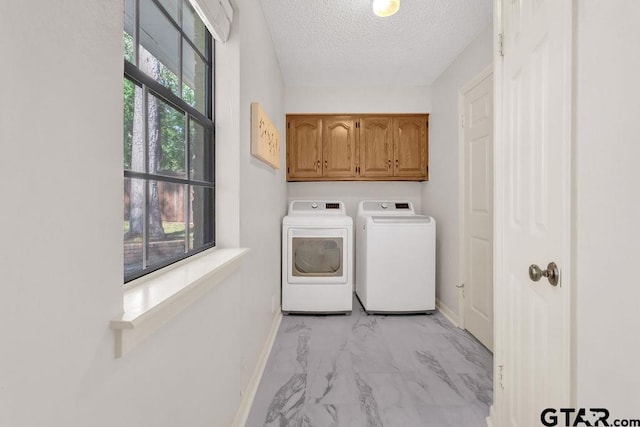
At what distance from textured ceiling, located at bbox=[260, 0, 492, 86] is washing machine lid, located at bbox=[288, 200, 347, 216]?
1.34m

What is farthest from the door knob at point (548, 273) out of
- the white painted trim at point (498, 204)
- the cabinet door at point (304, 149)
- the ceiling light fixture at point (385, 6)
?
the cabinet door at point (304, 149)

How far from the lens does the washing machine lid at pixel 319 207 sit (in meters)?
3.38

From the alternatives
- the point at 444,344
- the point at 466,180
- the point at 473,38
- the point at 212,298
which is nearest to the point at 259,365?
the point at 212,298

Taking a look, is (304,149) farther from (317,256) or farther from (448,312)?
(448,312)

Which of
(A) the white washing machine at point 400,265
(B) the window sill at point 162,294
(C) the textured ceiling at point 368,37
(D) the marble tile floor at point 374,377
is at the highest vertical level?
(C) the textured ceiling at point 368,37

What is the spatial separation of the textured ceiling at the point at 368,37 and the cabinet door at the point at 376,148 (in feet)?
1.48

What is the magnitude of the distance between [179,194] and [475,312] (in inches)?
95.3

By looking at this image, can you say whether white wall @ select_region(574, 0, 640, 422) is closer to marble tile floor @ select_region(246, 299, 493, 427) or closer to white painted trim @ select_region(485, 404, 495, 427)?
white painted trim @ select_region(485, 404, 495, 427)

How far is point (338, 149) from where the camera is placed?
3.41 metres

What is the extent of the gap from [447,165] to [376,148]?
32.1 inches

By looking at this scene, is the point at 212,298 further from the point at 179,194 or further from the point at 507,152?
the point at 507,152

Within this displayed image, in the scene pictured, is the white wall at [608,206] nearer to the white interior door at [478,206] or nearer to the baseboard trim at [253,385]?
the baseboard trim at [253,385]

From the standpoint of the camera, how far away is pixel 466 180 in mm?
2627

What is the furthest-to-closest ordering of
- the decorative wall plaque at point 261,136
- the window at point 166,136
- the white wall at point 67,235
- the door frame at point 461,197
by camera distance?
the door frame at point 461,197
the decorative wall plaque at point 261,136
the window at point 166,136
the white wall at point 67,235
